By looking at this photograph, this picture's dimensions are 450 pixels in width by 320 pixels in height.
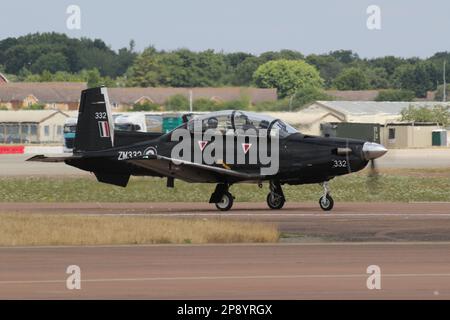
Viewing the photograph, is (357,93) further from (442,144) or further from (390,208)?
(390,208)

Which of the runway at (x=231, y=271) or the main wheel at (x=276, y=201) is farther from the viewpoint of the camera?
the main wheel at (x=276, y=201)

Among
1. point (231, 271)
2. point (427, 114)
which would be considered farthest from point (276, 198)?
point (427, 114)

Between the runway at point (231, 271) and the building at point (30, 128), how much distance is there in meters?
71.5

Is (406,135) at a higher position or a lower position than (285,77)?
lower

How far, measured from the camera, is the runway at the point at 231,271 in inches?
547

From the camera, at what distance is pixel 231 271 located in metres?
15.9

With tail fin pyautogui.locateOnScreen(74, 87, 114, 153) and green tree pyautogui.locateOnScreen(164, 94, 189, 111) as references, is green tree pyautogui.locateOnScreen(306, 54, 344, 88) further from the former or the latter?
tail fin pyautogui.locateOnScreen(74, 87, 114, 153)

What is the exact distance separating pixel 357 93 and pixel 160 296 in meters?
118

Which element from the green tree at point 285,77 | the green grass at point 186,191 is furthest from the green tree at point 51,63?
the green grass at point 186,191

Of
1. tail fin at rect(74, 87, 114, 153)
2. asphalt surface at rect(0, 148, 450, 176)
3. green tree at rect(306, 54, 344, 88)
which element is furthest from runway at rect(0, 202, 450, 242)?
green tree at rect(306, 54, 344, 88)

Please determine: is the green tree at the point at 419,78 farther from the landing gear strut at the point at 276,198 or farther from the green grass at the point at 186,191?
the landing gear strut at the point at 276,198

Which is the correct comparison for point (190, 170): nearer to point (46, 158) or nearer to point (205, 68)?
point (46, 158)

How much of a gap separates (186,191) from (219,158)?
6.73m

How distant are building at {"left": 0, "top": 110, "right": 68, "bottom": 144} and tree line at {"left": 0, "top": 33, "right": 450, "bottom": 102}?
52.0 ft
